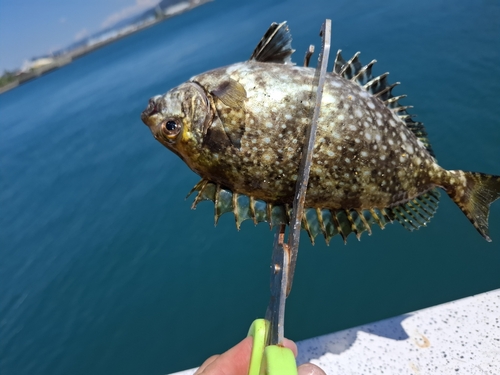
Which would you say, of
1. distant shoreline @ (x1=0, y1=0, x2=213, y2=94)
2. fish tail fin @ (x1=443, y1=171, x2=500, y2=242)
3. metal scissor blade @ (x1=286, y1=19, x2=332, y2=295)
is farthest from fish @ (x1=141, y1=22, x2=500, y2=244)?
distant shoreline @ (x1=0, y1=0, x2=213, y2=94)

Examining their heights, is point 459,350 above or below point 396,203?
below

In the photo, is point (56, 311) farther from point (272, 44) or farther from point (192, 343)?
point (272, 44)

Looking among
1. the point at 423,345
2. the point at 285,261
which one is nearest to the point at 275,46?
the point at 285,261

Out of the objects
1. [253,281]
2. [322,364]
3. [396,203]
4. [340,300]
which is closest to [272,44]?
[396,203]

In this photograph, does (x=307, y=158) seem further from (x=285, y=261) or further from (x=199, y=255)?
(x=199, y=255)

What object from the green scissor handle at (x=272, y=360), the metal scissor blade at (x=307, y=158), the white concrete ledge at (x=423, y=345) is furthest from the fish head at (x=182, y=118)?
the white concrete ledge at (x=423, y=345)

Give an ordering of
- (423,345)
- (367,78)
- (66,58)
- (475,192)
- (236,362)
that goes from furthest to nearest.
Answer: (66,58), (423,345), (475,192), (367,78), (236,362)
